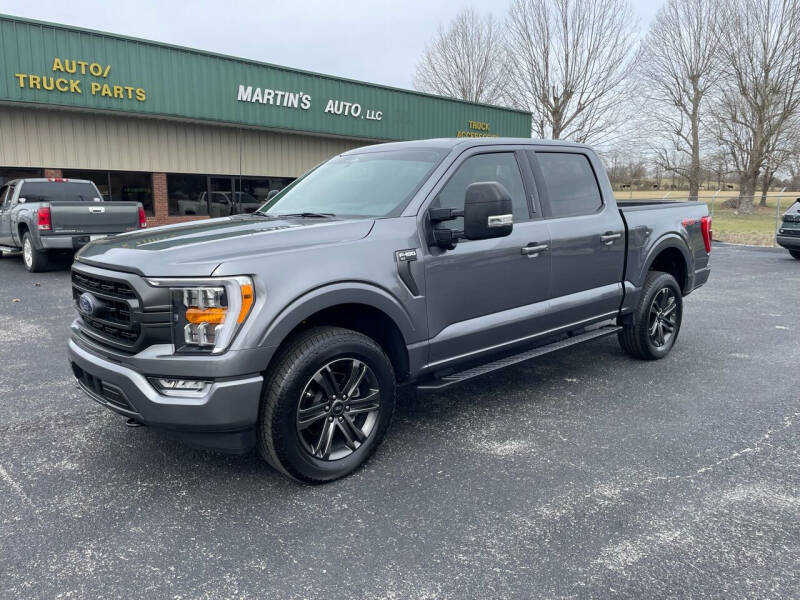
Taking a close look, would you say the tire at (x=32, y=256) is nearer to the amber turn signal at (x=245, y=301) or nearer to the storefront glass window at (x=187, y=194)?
the storefront glass window at (x=187, y=194)

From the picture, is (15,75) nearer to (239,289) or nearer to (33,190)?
(33,190)

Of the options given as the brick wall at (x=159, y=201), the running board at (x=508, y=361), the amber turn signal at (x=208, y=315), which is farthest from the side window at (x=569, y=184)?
the brick wall at (x=159, y=201)

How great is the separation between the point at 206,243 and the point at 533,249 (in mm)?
2247

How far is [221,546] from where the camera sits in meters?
2.77

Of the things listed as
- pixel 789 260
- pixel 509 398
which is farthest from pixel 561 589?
pixel 789 260

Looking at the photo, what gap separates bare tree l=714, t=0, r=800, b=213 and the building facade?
20181 millimetres

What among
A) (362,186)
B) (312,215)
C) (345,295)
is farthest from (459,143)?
(345,295)

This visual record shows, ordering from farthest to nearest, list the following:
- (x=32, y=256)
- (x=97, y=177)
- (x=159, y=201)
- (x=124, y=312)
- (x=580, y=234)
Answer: (x=159, y=201)
(x=97, y=177)
(x=32, y=256)
(x=580, y=234)
(x=124, y=312)

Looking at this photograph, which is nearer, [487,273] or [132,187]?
[487,273]

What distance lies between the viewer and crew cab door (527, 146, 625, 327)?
457cm

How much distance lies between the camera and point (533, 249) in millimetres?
4281

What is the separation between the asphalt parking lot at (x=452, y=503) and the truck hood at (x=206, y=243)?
1.21 m

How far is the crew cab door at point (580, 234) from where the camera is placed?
180 inches

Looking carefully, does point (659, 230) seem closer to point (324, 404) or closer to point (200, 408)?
point (324, 404)
